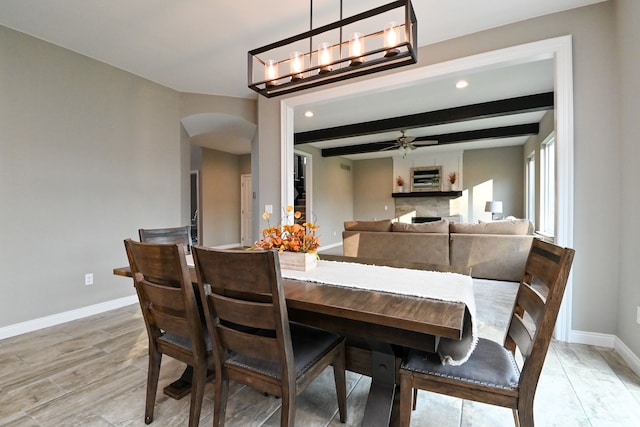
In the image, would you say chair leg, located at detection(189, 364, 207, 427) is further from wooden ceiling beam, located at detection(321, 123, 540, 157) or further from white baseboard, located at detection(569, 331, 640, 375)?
wooden ceiling beam, located at detection(321, 123, 540, 157)

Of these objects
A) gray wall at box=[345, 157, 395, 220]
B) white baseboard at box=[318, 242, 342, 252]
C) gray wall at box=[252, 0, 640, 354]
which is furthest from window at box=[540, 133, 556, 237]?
white baseboard at box=[318, 242, 342, 252]

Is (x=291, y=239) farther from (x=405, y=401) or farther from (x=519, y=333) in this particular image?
(x=519, y=333)

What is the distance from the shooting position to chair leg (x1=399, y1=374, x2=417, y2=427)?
3.97ft

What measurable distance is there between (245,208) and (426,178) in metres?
5.29

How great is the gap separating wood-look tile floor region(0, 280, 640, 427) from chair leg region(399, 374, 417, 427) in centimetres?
41

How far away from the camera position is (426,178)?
8719mm

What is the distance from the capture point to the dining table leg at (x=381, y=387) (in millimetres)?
1373

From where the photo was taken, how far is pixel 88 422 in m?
1.56

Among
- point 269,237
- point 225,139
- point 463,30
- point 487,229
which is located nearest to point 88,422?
point 269,237

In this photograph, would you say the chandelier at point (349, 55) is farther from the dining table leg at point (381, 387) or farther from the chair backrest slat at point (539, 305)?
the dining table leg at point (381, 387)

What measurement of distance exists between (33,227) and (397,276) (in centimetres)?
331

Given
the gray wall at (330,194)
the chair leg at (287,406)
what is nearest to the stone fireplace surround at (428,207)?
the gray wall at (330,194)

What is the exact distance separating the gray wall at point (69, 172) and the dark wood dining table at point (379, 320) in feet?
7.54

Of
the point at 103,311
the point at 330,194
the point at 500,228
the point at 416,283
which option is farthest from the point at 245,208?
the point at 416,283
